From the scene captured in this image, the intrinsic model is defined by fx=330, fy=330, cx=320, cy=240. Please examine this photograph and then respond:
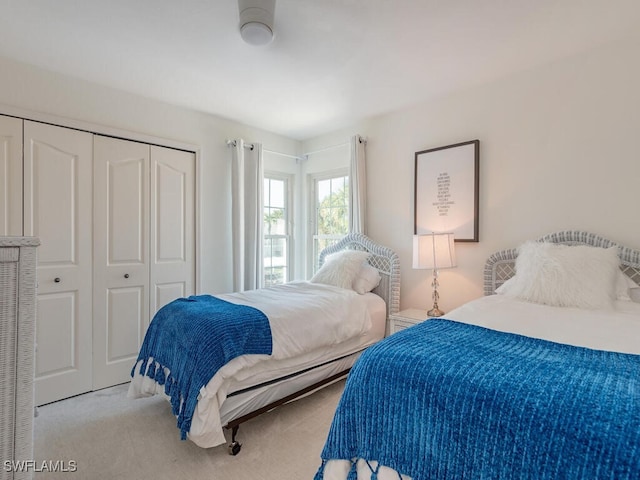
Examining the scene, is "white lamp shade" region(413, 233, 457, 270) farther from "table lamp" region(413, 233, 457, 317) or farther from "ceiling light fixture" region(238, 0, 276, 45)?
"ceiling light fixture" region(238, 0, 276, 45)

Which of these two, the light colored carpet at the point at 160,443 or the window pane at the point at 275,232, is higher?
the window pane at the point at 275,232

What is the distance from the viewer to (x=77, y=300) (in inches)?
109

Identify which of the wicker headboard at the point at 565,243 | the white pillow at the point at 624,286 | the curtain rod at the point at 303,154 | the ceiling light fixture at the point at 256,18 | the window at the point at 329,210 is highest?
the ceiling light fixture at the point at 256,18

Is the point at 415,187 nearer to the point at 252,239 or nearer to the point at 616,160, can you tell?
the point at 616,160

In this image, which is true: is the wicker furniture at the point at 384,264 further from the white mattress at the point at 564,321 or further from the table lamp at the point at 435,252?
the white mattress at the point at 564,321

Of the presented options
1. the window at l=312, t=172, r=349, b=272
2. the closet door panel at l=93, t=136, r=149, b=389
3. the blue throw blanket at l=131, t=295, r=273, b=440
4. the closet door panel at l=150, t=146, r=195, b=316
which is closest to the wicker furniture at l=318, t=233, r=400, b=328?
the window at l=312, t=172, r=349, b=272

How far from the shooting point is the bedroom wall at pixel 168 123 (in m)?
2.54

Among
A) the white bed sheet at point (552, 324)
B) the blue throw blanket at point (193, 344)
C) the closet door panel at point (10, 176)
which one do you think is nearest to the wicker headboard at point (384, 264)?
the white bed sheet at point (552, 324)

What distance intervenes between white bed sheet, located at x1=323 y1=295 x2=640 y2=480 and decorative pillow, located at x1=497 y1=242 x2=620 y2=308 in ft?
0.23

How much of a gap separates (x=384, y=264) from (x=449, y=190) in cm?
95

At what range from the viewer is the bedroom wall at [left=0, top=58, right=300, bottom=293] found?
8.34ft

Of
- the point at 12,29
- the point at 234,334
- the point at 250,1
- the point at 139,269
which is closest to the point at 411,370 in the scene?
the point at 234,334

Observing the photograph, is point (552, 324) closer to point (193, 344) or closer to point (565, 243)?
point (565, 243)

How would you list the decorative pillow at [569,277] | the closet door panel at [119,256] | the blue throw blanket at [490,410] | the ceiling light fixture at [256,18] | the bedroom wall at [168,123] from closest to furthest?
1. the blue throw blanket at [490,410]
2. the ceiling light fixture at [256,18]
3. the decorative pillow at [569,277]
4. the bedroom wall at [168,123]
5. the closet door panel at [119,256]
